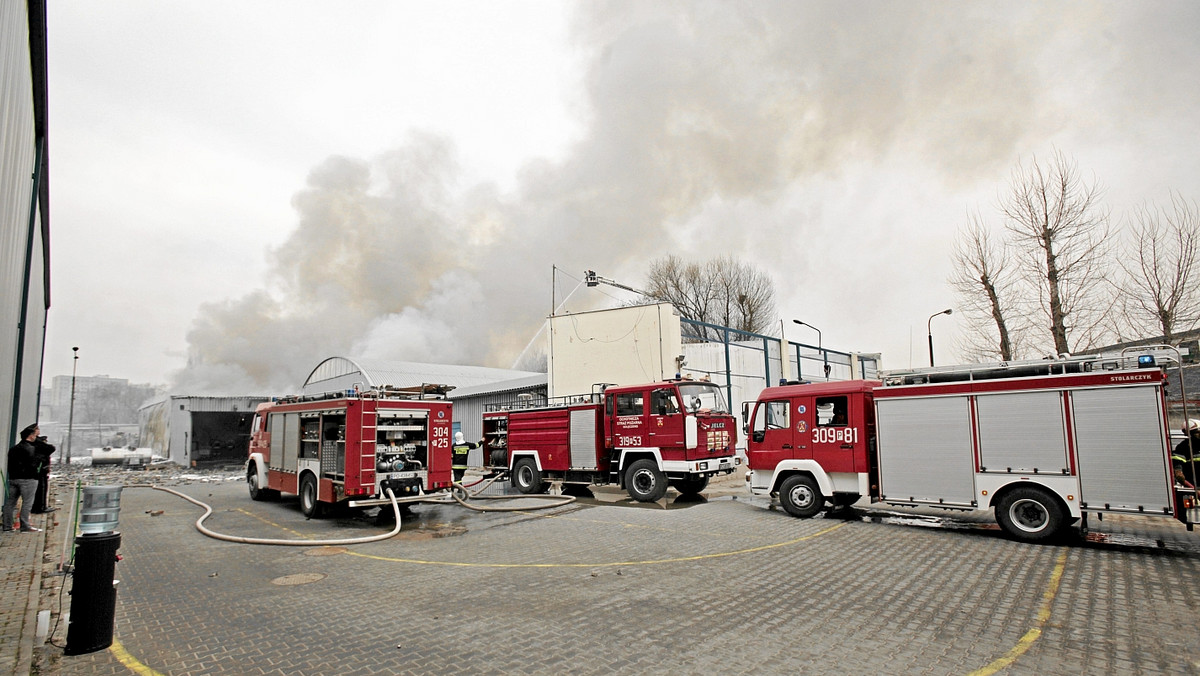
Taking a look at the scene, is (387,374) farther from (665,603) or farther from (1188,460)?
(1188,460)

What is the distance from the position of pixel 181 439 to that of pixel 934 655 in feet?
123

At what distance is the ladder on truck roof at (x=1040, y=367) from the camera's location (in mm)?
8578

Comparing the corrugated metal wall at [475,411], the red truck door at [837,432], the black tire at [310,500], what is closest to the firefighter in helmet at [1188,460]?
the red truck door at [837,432]

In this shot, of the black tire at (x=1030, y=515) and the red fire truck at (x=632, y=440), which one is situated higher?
the red fire truck at (x=632, y=440)

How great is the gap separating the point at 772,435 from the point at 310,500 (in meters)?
9.78

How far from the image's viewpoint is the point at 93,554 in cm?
520

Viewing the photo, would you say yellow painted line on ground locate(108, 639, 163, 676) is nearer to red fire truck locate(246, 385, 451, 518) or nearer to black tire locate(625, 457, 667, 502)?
red fire truck locate(246, 385, 451, 518)

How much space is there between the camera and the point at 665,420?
46.2ft

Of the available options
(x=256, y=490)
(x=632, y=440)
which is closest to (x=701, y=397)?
(x=632, y=440)

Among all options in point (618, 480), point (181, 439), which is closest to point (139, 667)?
point (618, 480)

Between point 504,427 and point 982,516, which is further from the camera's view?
point 504,427

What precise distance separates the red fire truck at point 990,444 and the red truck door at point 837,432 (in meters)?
0.02

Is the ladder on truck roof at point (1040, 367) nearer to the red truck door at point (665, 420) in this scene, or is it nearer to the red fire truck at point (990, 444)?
the red fire truck at point (990, 444)

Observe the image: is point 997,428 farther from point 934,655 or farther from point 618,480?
point 618,480
